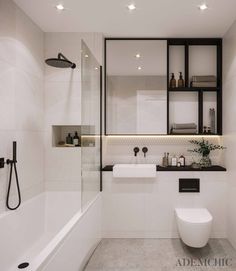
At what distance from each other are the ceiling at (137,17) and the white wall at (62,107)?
0.17 meters

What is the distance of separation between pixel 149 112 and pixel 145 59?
0.74m

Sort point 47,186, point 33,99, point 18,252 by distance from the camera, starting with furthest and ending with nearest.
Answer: point 47,186, point 33,99, point 18,252

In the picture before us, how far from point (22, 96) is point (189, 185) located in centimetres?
232

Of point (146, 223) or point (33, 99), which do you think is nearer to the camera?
A: point (33, 99)

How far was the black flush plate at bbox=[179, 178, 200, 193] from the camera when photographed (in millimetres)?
2949

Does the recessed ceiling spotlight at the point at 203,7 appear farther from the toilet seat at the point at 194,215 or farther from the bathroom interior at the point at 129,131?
the toilet seat at the point at 194,215

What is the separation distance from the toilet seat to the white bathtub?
103 cm

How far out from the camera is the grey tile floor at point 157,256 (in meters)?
2.32

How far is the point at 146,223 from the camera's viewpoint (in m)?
3.00

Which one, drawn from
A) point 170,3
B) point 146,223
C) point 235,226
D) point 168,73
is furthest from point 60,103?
point 235,226

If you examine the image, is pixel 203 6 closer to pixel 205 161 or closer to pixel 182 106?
pixel 182 106

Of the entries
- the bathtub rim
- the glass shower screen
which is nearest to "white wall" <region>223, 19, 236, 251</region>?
the glass shower screen

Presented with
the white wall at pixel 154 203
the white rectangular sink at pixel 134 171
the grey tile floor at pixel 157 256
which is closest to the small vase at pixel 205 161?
the white wall at pixel 154 203

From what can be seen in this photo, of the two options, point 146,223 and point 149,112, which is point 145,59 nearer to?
point 149,112
